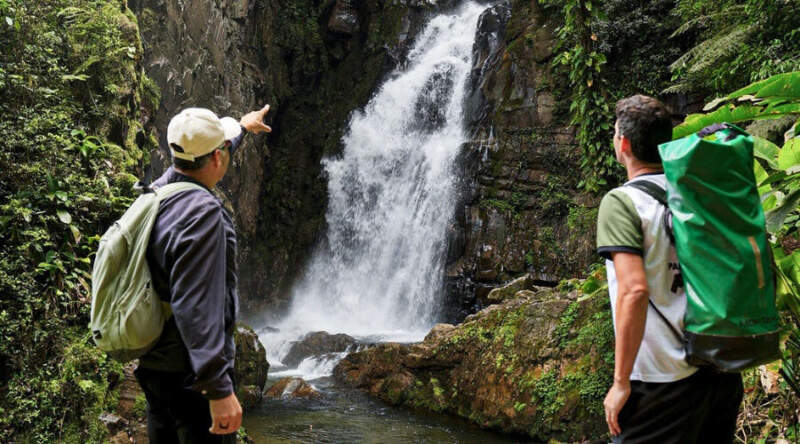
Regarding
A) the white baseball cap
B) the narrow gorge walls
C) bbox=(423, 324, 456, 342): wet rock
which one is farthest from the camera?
the narrow gorge walls

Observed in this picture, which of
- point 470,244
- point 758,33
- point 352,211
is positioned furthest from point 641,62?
point 352,211

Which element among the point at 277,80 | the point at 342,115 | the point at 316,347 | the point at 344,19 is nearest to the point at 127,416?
the point at 316,347

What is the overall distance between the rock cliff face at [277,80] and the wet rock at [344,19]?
36 mm

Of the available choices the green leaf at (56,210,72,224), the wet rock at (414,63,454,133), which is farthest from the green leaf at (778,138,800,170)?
the wet rock at (414,63,454,133)

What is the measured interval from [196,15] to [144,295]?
14512 mm

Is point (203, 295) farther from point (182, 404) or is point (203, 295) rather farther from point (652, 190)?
point (652, 190)

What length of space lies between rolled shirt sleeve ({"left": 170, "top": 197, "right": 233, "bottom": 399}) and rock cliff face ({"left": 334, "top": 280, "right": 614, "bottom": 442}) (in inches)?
168

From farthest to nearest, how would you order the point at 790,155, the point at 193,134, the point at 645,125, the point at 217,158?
the point at 790,155 < the point at 217,158 < the point at 193,134 < the point at 645,125

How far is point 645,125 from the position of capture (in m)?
1.81

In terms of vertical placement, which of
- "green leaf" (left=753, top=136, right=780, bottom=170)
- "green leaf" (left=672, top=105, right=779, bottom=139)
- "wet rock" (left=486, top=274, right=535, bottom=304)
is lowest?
"wet rock" (left=486, top=274, right=535, bottom=304)

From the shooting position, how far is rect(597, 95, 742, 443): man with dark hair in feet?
5.37

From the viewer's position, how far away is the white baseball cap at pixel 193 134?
190 cm

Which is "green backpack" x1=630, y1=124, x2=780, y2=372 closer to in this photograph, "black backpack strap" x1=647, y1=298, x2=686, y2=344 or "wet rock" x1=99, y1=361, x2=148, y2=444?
"black backpack strap" x1=647, y1=298, x2=686, y2=344

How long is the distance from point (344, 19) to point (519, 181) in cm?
994
